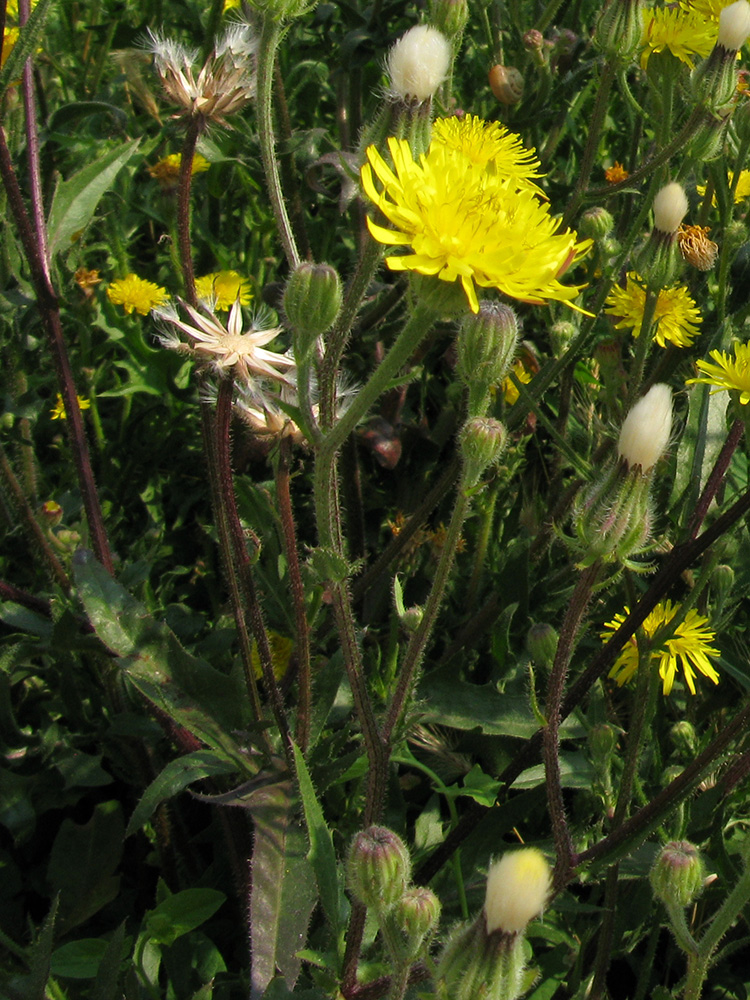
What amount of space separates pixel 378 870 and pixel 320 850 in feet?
0.50

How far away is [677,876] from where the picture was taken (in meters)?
1.28

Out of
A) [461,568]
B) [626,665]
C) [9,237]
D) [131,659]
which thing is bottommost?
[461,568]

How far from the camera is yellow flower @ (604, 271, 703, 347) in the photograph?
2.08m

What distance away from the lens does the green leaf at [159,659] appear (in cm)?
164

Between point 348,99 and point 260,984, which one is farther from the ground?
point 348,99

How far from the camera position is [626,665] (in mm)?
1994

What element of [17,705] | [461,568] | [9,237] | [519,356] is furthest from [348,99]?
[17,705]

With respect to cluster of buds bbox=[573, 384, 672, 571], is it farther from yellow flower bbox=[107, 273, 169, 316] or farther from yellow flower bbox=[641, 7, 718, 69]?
yellow flower bbox=[107, 273, 169, 316]

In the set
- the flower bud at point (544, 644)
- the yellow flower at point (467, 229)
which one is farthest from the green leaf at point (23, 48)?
the flower bud at point (544, 644)

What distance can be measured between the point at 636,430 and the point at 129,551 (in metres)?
1.61

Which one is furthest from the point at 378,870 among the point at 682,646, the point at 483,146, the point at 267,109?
the point at 483,146

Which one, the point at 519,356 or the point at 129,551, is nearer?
the point at 129,551

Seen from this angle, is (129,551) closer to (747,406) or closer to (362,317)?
(362,317)

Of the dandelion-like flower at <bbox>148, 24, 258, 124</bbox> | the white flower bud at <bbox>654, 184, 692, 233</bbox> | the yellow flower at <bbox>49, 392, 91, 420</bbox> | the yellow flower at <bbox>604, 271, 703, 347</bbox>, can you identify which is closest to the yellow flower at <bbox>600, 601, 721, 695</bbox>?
the yellow flower at <bbox>604, 271, 703, 347</bbox>
